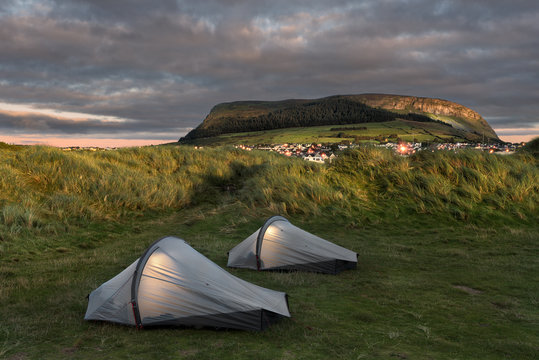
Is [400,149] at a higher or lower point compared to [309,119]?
lower

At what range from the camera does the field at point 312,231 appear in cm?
527

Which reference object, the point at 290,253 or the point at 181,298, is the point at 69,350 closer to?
the point at 181,298

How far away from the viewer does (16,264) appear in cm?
935

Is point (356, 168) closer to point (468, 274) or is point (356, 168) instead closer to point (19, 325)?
point (468, 274)

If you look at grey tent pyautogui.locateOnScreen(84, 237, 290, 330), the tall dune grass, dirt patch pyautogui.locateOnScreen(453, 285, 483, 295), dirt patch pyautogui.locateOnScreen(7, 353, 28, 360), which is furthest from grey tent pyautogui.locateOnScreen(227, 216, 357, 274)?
the tall dune grass

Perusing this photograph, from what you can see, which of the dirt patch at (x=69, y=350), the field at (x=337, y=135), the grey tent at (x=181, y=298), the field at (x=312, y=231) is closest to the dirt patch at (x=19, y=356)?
the field at (x=312, y=231)

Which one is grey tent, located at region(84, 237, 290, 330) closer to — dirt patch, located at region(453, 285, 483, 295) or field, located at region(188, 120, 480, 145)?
dirt patch, located at region(453, 285, 483, 295)

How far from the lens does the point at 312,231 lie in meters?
13.6

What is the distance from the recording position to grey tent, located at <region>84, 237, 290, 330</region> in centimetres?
582

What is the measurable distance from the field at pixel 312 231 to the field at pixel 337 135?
254ft

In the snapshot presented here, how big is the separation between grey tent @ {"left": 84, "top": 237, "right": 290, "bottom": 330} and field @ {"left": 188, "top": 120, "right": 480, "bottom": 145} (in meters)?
90.2

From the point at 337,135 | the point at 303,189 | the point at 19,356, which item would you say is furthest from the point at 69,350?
the point at 337,135

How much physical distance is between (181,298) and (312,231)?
8.12 metres

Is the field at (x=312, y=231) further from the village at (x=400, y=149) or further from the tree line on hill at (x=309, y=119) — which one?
the tree line on hill at (x=309, y=119)
